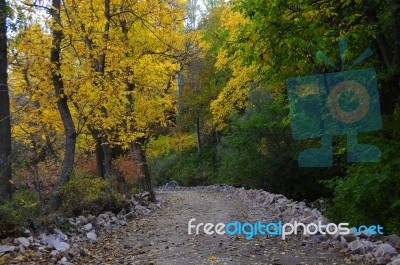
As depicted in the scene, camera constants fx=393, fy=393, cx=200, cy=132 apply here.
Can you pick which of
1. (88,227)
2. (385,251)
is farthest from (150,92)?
(385,251)

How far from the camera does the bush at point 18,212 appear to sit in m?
6.54

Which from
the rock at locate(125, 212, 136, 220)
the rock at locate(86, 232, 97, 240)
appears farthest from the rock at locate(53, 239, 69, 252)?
the rock at locate(125, 212, 136, 220)

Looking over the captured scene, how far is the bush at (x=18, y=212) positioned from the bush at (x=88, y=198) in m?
0.90

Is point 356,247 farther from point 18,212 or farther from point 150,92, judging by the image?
point 150,92

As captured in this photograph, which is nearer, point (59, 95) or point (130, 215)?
point (59, 95)

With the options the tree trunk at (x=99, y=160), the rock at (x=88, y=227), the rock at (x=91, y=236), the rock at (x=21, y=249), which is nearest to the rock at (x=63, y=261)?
the rock at (x=21, y=249)

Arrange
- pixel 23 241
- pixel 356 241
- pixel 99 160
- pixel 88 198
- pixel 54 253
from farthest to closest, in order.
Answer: pixel 99 160, pixel 88 198, pixel 23 241, pixel 54 253, pixel 356 241

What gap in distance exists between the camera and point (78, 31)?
9.94 metres

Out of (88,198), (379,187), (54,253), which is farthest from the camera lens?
(88,198)

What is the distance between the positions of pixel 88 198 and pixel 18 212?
8.41 feet

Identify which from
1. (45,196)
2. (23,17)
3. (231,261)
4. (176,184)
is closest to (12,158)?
(45,196)

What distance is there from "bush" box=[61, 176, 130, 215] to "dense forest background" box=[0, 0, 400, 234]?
30 millimetres

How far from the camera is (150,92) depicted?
603 inches

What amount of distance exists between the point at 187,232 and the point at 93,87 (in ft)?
14.2
